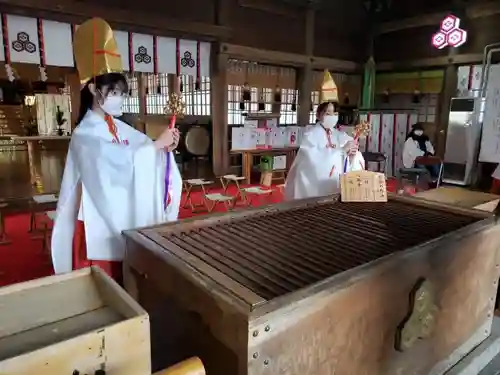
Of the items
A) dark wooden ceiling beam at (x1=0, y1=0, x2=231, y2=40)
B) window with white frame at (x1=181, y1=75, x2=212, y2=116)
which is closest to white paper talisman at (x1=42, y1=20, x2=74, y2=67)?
dark wooden ceiling beam at (x1=0, y1=0, x2=231, y2=40)

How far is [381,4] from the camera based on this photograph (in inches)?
405

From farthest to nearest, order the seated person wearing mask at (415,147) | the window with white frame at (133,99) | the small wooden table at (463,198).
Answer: the window with white frame at (133,99) → the seated person wearing mask at (415,147) → the small wooden table at (463,198)

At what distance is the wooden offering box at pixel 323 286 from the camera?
120 centimetres

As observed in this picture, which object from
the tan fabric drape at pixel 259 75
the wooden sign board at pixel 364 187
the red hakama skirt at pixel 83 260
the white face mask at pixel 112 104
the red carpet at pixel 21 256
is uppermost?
the tan fabric drape at pixel 259 75

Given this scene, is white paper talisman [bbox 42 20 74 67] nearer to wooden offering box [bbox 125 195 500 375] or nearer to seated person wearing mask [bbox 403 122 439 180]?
wooden offering box [bbox 125 195 500 375]

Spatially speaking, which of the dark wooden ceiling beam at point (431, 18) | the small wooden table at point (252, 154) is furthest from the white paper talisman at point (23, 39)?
the dark wooden ceiling beam at point (431, 18)

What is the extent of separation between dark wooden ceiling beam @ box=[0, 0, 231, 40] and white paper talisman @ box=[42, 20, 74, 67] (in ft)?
0.40

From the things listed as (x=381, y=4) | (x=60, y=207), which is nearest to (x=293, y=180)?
(x=60, y=207)

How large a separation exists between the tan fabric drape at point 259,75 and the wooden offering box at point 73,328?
7.87 m

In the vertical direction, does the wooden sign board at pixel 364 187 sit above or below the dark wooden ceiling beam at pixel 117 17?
below

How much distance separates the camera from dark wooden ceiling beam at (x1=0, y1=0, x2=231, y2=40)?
18.1 ft

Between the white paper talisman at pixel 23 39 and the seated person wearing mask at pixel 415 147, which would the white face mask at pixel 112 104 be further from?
the seated person wearing mask at pixel 415 147

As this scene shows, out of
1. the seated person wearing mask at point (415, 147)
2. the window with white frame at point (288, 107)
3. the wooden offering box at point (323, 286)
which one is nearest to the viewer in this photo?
the wooden offering box at point (323, 286)

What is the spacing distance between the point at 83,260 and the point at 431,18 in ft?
32.3
